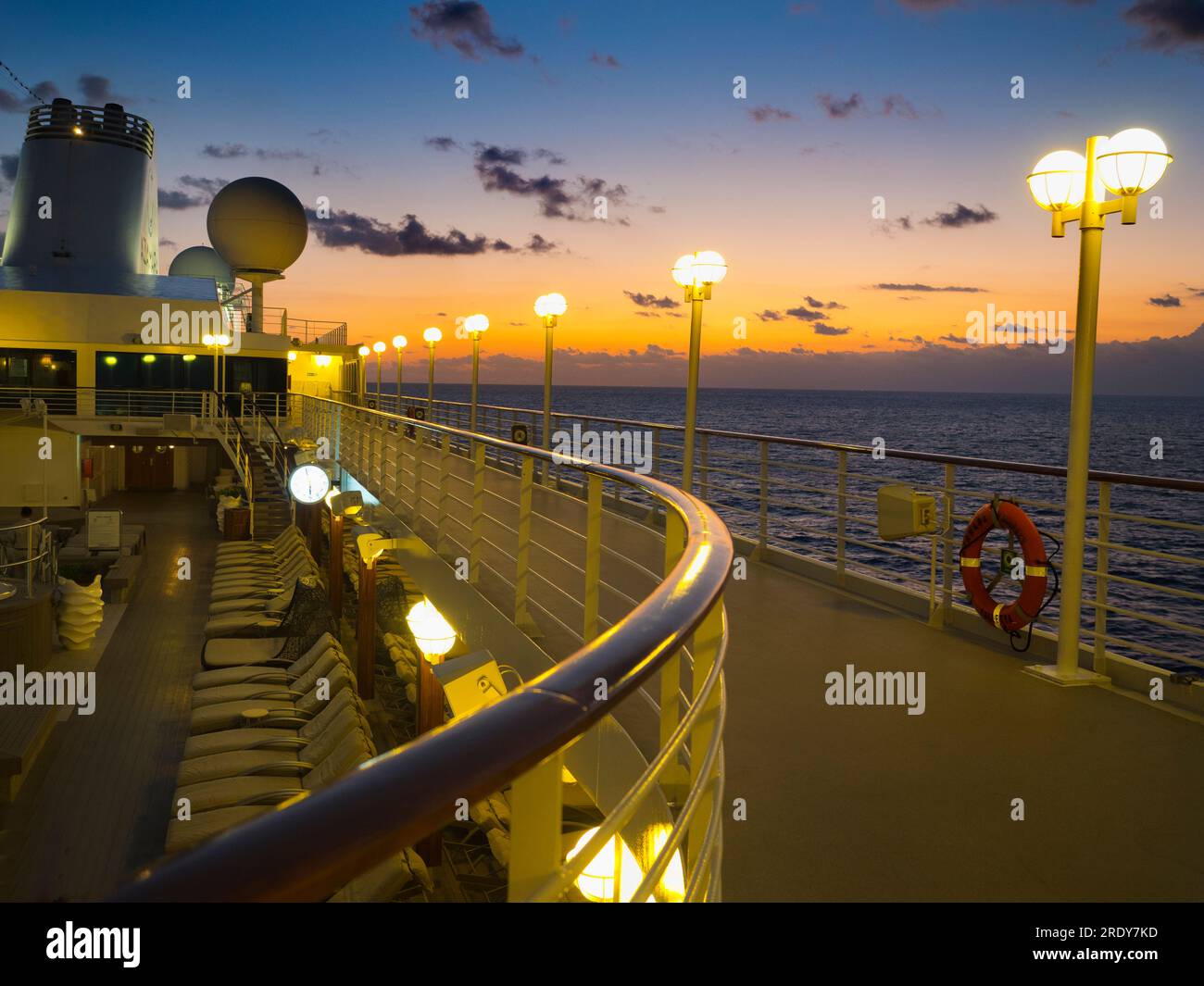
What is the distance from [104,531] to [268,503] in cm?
463

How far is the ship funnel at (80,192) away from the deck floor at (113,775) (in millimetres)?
21651

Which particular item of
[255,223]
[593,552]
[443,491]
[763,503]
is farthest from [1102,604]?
[255,223]

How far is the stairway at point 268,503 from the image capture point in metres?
19.6

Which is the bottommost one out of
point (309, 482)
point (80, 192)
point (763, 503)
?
point (309, 482)

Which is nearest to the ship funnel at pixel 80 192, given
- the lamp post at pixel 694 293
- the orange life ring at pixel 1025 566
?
the lamp post at pixel 694 293

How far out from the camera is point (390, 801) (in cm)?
58

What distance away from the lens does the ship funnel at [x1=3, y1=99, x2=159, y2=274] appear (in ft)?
102

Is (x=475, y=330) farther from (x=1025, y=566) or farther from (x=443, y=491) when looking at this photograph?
(x=1025, y=566)

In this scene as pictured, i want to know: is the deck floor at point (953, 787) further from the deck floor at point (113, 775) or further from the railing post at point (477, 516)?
the deck floor at point (113, 775)

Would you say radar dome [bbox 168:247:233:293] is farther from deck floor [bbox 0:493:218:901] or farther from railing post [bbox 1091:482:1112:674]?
railing post [bbox 1091:482:1112:674]

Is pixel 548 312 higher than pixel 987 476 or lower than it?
higher
